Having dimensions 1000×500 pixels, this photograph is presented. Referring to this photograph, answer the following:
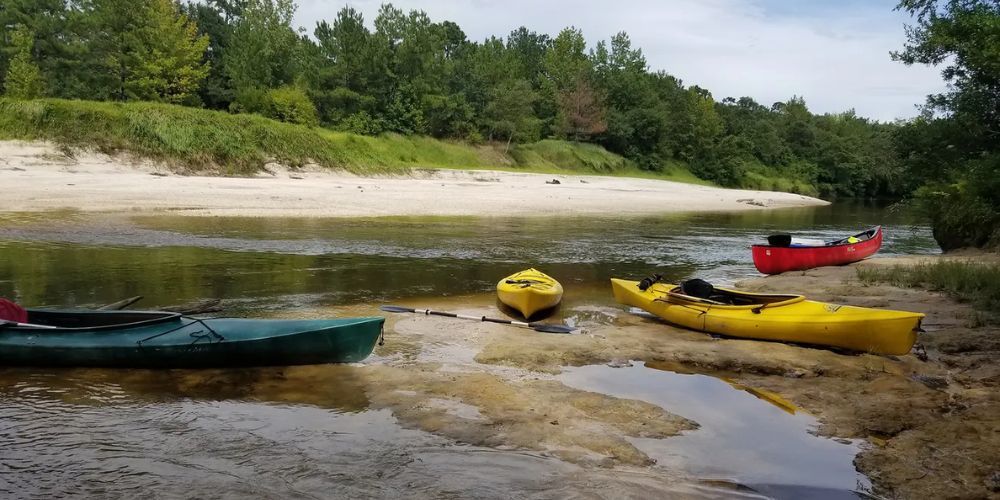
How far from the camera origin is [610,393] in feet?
22.6

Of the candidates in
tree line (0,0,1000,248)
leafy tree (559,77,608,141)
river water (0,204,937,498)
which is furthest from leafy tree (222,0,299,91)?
river water (0,204,937,498)

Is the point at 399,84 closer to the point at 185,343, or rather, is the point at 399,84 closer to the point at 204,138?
the point at 204,138

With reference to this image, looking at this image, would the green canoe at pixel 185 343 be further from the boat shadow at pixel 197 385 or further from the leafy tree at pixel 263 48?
the leafy tree at pixel 263 48

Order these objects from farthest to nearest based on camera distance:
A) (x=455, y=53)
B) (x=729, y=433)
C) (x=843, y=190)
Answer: (x=455, y=53)
(x=843, y=190)
(x=729, y=433)

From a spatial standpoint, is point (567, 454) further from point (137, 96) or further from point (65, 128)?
point (137, 96)

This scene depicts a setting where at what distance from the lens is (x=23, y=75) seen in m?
37.6

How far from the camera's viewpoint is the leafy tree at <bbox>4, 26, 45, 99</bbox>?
36525 mm

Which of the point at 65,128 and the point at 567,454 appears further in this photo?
the point at 65,128

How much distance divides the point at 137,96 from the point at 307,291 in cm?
3453

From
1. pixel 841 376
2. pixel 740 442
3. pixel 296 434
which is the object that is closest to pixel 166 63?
pixel 296 434

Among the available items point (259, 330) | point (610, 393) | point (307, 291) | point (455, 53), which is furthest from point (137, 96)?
point (455, 53)

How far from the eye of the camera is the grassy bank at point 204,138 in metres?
27.0

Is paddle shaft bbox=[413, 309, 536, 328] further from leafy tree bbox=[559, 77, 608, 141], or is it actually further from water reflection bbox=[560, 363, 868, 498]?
leafy tree bbox=[559, 77, 608, 141]

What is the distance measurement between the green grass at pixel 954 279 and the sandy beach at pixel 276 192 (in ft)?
56.2
